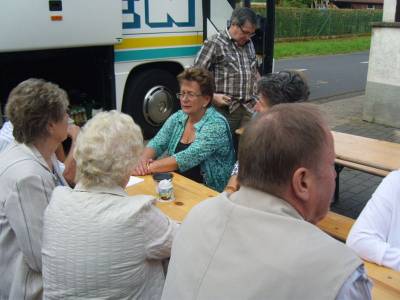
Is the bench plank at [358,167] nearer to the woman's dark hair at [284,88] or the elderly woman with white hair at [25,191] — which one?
the woman's dark hair at [284,88]

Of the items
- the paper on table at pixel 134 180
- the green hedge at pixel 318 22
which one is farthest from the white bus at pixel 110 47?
the green hedge at pixel 318 22

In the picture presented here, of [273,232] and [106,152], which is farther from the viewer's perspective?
[106,152]

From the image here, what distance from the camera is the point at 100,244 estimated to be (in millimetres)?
1674

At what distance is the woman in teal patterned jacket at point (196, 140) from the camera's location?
3195mm

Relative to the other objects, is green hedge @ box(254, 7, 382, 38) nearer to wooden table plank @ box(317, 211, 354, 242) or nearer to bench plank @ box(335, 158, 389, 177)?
bench plank @ box(335, 158, 389, 177)

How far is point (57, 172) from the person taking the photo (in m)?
2.54

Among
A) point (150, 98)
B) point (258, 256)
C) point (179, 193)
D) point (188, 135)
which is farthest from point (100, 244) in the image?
point (150, 98)

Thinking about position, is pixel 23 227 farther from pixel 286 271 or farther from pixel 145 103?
pixel 145 103

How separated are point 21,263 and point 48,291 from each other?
1.22ft

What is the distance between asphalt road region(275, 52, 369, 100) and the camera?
11.3m

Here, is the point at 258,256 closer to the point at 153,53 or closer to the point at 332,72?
the point at 153,53

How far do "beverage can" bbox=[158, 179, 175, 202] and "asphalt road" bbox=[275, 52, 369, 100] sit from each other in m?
6.61

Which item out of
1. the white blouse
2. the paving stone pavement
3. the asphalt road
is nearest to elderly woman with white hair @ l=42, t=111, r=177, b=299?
the white blouse

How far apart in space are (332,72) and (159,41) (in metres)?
9.66
